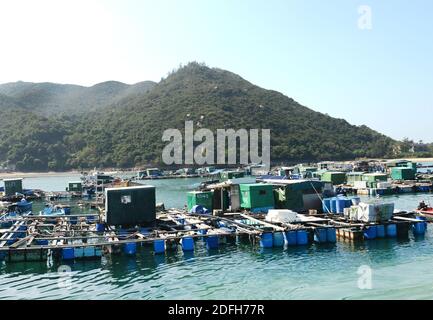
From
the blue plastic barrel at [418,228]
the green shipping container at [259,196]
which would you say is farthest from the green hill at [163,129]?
the blue plastic barrel at [418,228]

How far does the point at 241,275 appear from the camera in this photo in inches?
805

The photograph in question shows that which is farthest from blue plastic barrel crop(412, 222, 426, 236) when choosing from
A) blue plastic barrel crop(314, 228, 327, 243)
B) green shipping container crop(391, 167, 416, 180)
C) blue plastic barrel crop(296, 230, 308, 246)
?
green shipping container crop(391, 167, 416, 180)

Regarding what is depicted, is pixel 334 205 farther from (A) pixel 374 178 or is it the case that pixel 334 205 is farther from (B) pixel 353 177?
(B) pixel 353 177

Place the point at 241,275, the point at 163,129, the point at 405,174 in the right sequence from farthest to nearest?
the point at 163,129 → the point at 405,174 → the point at 241,275

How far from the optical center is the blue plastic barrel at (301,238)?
26.0 meters

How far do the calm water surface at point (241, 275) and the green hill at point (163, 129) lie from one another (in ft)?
405

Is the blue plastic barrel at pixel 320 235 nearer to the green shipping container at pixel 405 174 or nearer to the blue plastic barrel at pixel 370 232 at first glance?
the blue plastic barrel at pixel 370 232

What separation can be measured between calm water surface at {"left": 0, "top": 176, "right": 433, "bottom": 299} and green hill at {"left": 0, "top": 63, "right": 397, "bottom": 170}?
405 ft

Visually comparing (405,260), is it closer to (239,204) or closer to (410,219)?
(410,219)

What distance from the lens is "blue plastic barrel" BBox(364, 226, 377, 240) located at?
27.1 m

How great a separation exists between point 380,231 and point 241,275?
38.2 ft

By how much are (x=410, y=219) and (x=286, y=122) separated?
14790 centimetres

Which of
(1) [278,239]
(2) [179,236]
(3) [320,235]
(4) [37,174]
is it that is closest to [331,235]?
(3) [320,235]
